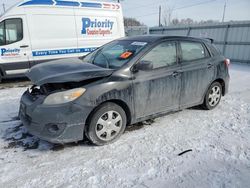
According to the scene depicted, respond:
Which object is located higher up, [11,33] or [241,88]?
Result: [11,33]

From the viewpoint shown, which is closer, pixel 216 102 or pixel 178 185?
pixel 178 185

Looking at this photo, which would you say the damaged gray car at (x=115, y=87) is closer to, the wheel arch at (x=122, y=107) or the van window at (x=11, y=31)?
the wheel arch at (x=122, y=107)

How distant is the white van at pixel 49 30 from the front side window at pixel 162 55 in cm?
485

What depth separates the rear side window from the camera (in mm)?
4066

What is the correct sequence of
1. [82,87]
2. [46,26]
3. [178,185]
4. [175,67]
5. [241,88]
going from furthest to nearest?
1. [46,26]
2. [241,88]
3. [175,67]
4. [82,87]
5. [178,185]

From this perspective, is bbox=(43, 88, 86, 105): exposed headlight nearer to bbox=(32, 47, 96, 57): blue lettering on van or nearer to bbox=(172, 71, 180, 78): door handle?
bbox=(172, 71, 180, 78): door handle

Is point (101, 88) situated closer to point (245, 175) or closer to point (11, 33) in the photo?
point (245, 175)

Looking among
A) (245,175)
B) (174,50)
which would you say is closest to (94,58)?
(174,50)

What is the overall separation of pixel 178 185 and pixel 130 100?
1390 millimetres

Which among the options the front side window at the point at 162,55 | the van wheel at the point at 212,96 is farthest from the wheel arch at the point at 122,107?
the van wheel at the point at 212,96

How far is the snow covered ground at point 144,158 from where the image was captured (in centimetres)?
256

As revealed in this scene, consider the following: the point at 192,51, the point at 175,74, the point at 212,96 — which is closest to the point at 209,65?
the point at 192,51

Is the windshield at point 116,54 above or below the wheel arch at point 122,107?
above

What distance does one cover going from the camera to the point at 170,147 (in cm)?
325
